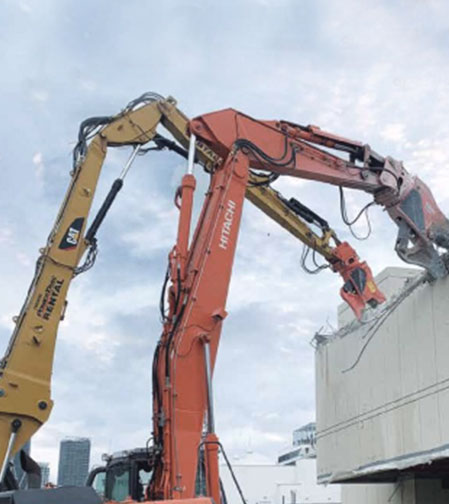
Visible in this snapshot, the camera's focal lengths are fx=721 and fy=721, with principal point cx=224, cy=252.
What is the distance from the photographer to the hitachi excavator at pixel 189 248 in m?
8.03

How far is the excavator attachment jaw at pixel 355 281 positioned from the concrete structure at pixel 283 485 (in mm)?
32032

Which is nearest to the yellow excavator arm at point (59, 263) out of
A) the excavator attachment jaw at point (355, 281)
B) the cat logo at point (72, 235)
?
the cat logo at point (72, 235)

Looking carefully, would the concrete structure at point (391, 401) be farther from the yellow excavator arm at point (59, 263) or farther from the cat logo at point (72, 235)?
the cat logo at point (72, 235)

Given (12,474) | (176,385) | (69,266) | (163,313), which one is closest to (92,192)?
(69,266)

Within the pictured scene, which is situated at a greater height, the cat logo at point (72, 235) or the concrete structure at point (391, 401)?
the cat logo at point (72, 235)

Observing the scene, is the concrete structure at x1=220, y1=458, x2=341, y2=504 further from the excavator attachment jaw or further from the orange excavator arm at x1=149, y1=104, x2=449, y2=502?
the orange excavator arm at x1=149, y1=104, x2=449, y2=502

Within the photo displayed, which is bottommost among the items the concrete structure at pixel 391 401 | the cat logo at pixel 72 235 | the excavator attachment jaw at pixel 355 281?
the concrete structure at pixel 391 401

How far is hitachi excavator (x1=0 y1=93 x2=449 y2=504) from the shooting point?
803 cm

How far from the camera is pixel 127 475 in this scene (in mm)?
9398

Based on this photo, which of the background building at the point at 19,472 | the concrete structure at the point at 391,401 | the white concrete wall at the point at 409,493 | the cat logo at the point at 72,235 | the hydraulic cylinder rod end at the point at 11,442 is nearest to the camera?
the hydraulic cylinder rod end at the point at 11,442

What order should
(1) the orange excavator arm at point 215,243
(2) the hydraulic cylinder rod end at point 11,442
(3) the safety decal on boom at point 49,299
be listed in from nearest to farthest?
(2) the hydraulic cylinder rod end at point 11,442
(1) the orange excavator arm at point 215,243
(3) the safety decal on boom at point 49,299

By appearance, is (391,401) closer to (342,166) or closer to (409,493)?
(409,493)

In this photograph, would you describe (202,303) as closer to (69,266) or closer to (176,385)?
(176,385)

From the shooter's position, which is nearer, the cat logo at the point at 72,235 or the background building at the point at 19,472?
the background building at the point at 19,472
